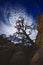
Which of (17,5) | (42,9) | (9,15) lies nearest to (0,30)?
(9,15)

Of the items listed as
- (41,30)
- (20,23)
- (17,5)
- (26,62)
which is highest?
(17,5)

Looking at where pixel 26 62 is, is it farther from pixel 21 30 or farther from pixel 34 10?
pixel 34 10

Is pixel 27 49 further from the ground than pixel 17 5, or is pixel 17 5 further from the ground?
pixel 17 5

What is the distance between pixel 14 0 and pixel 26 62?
114 centimetres

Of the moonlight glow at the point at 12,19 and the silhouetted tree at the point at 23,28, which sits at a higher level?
the moonlight glow at the point at 12,19

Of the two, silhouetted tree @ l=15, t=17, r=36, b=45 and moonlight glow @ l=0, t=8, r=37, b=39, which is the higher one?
moonlight glow @ l=0, t=8, r=37, b=39

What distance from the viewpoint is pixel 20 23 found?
12.3 feet

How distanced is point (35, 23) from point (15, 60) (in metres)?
0.75

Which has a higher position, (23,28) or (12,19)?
(12,19)

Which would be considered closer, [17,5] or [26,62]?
[26,62]

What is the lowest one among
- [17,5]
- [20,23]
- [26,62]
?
[26,62]

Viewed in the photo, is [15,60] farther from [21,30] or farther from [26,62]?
[21,30]

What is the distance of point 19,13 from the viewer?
149 inches

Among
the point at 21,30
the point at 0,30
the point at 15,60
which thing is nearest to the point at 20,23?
the point at 21,30
